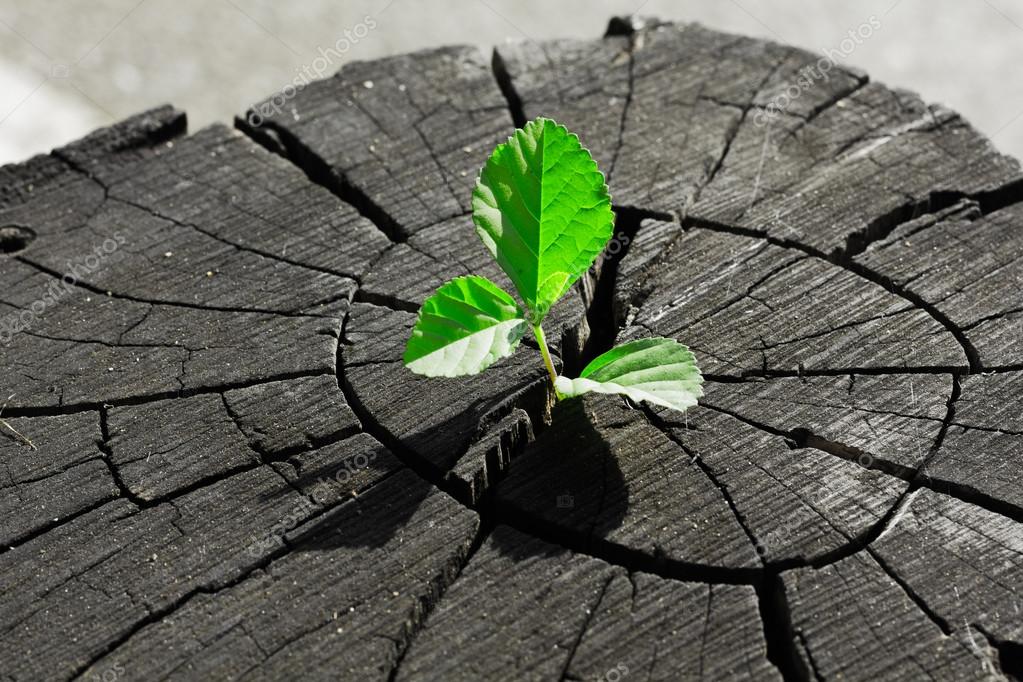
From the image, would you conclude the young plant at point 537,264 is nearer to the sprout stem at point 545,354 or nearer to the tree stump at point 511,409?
the sprout stem at point 545,354

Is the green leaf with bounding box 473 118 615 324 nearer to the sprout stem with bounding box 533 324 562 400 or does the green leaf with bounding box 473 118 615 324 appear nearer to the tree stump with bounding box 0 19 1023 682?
the sprout stem with bounding box 533 324 562 400

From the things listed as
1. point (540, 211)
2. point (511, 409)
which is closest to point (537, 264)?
point (540, 211)

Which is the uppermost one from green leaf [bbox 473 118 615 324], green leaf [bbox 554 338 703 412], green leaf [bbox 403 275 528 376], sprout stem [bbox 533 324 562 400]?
green leaf [bbox 473 118 615 324]

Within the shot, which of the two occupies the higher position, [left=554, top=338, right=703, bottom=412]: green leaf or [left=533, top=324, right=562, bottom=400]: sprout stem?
Answer: [left=533, top=324, right=562, bottom=400]: sprout stem

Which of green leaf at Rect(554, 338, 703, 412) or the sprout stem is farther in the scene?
the sprout stem

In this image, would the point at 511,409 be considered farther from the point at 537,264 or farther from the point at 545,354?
the point at 537,264

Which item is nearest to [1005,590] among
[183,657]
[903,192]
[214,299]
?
[903,192]

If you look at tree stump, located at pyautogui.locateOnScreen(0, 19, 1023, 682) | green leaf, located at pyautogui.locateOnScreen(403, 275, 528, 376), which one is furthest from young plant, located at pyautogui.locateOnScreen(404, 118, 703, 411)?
tree stump, located at pyautogui.locateOnScreen(0, 19, 1023, 682)
